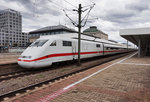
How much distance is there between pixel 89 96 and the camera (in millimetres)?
4562

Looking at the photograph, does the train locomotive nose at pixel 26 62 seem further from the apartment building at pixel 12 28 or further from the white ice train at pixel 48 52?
the apartment building at pixel 12 28

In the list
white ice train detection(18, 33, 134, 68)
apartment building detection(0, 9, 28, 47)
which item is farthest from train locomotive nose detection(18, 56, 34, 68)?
apartment building detection(0, 9, 28, 47)

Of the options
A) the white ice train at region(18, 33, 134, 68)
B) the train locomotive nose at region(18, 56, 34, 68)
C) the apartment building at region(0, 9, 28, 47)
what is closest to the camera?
the train locomotive nose at region(18, 56, 34, 68)

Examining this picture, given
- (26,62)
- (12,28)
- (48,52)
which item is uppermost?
(12,28)

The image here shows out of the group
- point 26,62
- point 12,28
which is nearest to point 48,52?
point 26,62

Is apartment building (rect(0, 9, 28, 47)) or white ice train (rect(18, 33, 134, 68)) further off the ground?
apartment building (rect(0, 9, 28, 47))

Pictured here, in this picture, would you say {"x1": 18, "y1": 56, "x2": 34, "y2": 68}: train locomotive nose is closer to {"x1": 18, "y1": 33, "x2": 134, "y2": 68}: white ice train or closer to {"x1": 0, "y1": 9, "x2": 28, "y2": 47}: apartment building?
{"x1": 18, "y1": 33, "x2": 134, "y2": 68}: white ice train

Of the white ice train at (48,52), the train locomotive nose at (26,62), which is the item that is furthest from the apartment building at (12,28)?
the train locomotive nose at (26,62)

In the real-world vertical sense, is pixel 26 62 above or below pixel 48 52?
below

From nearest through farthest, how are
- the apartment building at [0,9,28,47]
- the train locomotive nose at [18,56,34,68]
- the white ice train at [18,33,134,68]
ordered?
the train locomotive nose at [18,56,34,68], the white ice train at [18,33,134,68], the apartment building at [0,9,28,47]

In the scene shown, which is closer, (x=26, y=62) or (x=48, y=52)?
(x=26, y=62)

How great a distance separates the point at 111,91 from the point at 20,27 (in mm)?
119287

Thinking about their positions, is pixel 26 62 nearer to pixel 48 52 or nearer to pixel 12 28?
pixel 48 52

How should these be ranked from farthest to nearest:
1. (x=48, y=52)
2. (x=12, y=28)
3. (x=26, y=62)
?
(x=12, y=28) → (x=48, y=52) → (x=26, y=62)
